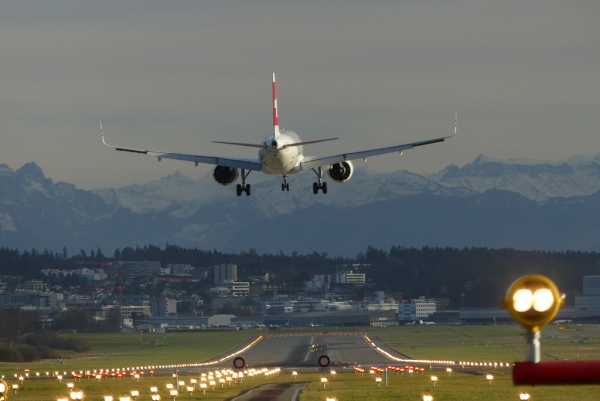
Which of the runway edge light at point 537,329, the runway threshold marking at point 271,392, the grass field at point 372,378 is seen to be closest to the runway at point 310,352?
the grass field at point 372,378

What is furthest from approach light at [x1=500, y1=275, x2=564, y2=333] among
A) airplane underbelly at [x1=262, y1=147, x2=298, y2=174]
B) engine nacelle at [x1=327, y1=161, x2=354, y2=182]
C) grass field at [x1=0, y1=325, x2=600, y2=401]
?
engine nacelle at [x1=327, y1=161, x2=354, y2=182]

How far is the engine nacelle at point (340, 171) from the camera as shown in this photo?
7800cm

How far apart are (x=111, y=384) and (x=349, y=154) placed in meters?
28.4

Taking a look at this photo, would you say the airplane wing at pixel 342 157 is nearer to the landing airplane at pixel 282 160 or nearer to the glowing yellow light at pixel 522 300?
the landing airplane at pixel 282 160

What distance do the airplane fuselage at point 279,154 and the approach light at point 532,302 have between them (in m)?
61.3

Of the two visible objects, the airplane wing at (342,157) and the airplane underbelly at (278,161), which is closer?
the airplane underbelly at (278,161)

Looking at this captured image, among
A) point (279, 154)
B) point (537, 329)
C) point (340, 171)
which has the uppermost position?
point (279, 154)

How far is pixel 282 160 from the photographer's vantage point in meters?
70.2

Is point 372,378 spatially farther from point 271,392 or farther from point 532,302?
point 532,302

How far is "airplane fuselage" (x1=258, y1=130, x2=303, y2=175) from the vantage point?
69.6m

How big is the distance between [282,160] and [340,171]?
30.0 feet

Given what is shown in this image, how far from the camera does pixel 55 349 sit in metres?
164

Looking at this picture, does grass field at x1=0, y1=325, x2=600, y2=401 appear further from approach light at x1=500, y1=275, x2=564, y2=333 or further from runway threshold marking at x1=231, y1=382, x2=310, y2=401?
approach light at x1=500, y1=275, x2=564, y2=333

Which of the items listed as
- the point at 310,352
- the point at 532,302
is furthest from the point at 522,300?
the point at 310,352
